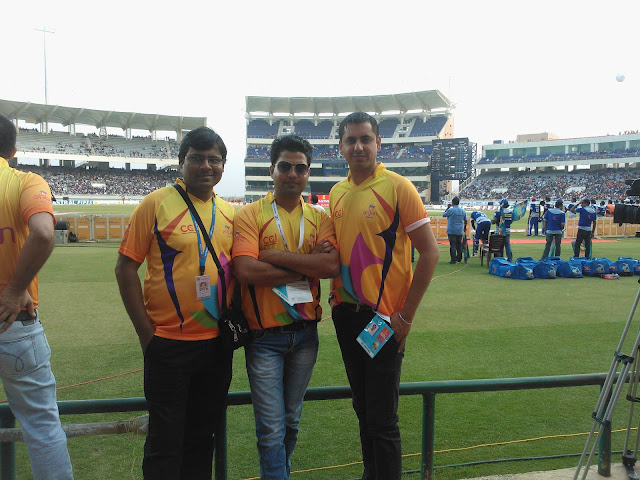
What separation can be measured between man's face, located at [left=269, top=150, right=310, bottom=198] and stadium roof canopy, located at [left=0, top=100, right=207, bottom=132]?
59.6 metres

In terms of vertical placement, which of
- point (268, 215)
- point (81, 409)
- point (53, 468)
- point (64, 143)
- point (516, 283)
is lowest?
point (516, 283)

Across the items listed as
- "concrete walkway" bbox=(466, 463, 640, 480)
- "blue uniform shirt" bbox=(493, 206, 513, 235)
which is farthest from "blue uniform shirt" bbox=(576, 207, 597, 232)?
"concrete walkway" bbox=(466, 463, 640, 480)

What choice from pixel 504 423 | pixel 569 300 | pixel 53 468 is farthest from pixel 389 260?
pixel 569 300

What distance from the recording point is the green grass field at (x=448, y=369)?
3.25m

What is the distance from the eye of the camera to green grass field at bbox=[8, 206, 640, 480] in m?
3.25

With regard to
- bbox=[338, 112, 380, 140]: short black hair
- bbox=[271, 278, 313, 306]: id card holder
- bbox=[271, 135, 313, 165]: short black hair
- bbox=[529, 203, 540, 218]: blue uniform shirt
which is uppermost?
bbox=[338, 112, 380, 140]: short black hair

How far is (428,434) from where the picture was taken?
2.61m

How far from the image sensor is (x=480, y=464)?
10.3ft

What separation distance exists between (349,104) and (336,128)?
469cm

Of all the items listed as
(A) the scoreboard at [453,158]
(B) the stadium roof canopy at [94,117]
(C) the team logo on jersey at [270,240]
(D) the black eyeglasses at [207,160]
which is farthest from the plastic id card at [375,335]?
(B) the stadium roof canopy at [94,117]

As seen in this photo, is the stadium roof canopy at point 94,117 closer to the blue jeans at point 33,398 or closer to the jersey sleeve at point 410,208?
the blue jeans at point 33,398

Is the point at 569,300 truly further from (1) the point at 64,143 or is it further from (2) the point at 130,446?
(1) the point at 64,143

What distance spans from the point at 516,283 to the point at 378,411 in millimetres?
8898

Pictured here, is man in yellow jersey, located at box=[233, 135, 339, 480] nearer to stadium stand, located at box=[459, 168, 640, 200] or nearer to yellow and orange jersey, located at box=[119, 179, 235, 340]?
yellow and orange jersey, located at box=[119, 179, 235, 340]
